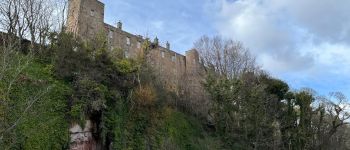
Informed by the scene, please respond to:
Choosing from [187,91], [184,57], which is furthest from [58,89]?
[184,57]

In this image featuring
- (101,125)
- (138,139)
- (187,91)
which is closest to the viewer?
(101,125)

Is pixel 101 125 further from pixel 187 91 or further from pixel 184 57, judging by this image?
pixel 184 57

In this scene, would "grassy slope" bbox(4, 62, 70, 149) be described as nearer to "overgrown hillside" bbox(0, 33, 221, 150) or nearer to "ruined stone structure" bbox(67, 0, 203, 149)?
"overgrown hillside" bbox(0, 33, 221, 150)

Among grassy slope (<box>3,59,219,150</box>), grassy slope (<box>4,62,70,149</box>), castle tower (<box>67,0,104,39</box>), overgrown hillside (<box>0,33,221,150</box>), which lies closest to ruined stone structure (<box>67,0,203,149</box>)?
A: castle tower (<box>67,0,104,39</box>)

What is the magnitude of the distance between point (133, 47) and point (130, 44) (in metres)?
0.49

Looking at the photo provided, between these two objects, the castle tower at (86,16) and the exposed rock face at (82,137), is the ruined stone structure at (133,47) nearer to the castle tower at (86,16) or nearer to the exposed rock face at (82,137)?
the castle tower at (86,16)

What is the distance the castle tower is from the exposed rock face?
18.0m

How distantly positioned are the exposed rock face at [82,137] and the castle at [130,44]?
697 centimetres

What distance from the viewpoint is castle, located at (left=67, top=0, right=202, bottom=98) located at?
100 ft

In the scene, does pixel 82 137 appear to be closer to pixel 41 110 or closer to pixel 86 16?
pixel 41 110

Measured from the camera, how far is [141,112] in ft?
70.8

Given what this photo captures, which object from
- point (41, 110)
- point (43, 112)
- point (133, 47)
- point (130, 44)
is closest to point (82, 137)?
point (43, 112)

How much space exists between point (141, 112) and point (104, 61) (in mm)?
3111

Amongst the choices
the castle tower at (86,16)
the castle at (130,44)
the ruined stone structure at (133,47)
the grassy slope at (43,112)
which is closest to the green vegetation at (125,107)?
the grassy slope at (43,112)
